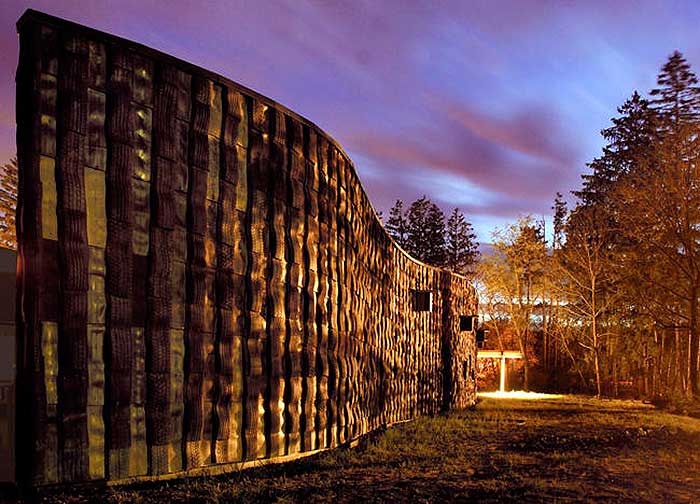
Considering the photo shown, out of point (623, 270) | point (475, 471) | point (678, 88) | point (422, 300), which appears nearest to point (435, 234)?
point (678, 88)

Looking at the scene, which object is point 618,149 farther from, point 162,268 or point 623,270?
point 162,268

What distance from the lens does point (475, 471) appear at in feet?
17.0

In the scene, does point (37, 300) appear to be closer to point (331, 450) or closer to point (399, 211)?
point (331, 450)

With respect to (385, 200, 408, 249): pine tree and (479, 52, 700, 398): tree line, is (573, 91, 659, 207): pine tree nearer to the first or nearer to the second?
(479, 52, 700, 398): tree line

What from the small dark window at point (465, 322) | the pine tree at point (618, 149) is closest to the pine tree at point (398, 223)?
the pine tree at point (618, 149)

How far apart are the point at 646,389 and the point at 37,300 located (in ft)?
72.7

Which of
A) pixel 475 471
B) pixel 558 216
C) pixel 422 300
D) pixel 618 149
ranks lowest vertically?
pixel 475 471

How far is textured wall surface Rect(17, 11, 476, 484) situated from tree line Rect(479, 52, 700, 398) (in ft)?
37.3

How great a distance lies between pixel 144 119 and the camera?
3.89m

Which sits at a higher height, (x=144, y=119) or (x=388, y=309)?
(x=144, y=119)

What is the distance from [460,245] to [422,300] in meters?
29.5

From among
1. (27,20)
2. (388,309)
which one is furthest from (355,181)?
(27,20)

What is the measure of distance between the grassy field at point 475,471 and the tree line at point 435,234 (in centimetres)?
2961

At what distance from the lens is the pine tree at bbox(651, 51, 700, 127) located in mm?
25844
